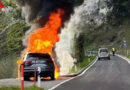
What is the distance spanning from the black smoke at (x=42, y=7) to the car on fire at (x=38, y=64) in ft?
46.2

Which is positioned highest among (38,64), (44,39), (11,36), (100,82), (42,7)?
(42,7)

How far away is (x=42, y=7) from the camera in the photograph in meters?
40.1

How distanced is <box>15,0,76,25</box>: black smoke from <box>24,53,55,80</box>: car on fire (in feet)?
46.2

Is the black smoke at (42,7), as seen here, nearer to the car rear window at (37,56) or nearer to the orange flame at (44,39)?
the orange flame at (44,39)

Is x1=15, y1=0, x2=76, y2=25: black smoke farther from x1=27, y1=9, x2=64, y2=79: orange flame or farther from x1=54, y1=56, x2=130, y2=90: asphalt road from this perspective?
x1=54, y1=56, x2=130, y2=90: asphalt road

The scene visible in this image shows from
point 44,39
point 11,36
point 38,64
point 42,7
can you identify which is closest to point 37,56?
point 38,64

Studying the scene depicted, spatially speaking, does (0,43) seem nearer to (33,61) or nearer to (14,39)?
(14,39)

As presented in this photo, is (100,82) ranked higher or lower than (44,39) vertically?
lower

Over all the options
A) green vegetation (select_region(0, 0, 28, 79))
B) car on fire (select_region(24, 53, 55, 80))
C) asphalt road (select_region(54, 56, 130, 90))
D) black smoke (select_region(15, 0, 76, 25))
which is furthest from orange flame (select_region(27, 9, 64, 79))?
green vegetation (select_region(0, 0, 28, 79))

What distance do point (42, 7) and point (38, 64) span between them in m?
18.6

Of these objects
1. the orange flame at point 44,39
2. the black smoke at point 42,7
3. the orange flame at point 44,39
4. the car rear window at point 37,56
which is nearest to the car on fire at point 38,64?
the car rear window at point 37,56

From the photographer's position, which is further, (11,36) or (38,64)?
(11,36)

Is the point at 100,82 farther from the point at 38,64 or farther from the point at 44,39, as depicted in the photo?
the point at 44,39

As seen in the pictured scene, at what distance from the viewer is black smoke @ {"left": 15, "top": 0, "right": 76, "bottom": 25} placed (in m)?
36.6
